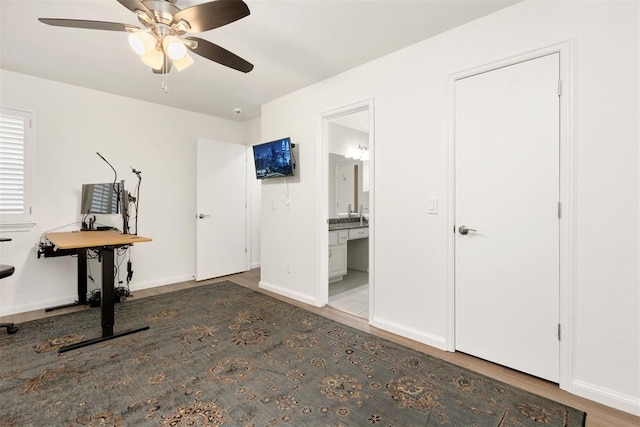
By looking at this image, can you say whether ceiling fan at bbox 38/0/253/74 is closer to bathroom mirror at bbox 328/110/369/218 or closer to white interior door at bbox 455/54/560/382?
white interior door at bbox 455/54/560/382

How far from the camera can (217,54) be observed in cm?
196

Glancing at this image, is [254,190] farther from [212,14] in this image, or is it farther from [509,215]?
[509,215]

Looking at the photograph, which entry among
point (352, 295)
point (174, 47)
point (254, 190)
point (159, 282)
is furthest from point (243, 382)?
point (254, 190)

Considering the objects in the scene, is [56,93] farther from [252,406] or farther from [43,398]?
[252,406]

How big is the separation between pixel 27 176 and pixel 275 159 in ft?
8.67

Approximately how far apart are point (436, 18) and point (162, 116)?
365 cm

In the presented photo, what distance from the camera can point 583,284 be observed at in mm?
1752

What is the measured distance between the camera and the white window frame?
305 cm

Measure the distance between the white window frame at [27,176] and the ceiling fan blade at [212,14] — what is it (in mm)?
2692

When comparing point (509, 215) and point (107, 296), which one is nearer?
point (509, 215)

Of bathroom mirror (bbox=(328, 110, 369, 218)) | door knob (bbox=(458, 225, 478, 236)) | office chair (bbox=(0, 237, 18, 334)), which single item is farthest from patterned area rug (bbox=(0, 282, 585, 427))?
bathroom mirror (bbox=(328, 110, 369, 218))

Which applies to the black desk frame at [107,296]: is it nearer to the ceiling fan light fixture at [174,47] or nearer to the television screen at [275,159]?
the ceiling fan light fixture at [174,47]

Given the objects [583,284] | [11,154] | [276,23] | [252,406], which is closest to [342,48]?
[276,23]

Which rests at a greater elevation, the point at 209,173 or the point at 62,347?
the point at 209,173
